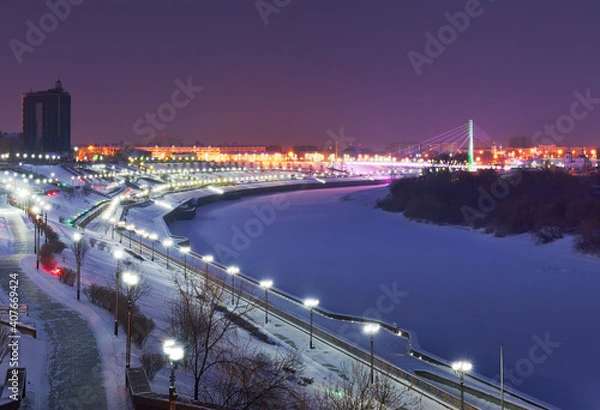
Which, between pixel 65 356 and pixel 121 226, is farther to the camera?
pixel 121 226

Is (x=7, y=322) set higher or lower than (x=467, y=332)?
higher

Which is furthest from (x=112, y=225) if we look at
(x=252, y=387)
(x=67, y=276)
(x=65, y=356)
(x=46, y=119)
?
(x=46, y=119)

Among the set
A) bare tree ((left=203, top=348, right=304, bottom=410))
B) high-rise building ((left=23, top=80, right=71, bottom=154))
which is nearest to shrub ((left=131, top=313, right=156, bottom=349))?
bare tree ((left=203, top=348, right=304, bottom=410))

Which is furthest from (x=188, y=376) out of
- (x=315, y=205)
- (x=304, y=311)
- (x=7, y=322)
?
(x=315, y=205)

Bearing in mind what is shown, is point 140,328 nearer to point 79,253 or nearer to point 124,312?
point 124,312

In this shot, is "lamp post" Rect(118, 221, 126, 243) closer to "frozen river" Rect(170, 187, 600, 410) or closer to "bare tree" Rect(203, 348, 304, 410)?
"frozen river" Rect(170, 187, 600, 410)

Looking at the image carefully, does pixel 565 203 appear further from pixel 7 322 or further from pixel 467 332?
pixel 7 322
